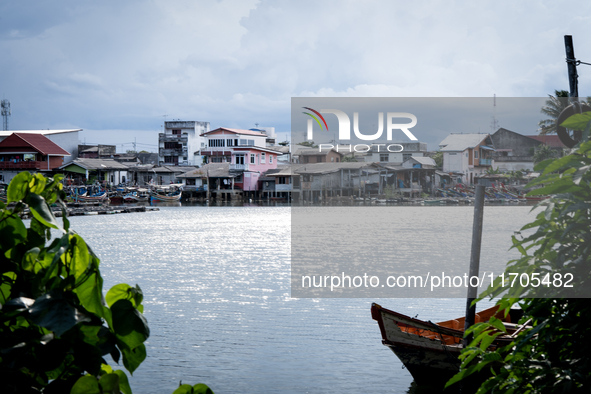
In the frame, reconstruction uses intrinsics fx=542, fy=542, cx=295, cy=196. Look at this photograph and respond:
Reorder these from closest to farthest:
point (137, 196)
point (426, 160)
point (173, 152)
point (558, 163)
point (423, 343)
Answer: point (558, 163)
point (423, 343)
point (426, 160)
point (137, 196)
point (173, 152)

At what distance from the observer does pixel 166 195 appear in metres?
62.6

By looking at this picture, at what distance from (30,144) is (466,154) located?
183ft

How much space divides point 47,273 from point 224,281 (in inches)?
656

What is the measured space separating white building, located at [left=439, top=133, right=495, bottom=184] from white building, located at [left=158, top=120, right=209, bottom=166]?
63245 millimetres

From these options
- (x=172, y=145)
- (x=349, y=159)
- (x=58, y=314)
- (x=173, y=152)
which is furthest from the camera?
(x=173, y=152)

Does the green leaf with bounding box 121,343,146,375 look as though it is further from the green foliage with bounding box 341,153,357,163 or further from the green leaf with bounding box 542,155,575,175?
the green foliage with bounding box 341,153,357,163

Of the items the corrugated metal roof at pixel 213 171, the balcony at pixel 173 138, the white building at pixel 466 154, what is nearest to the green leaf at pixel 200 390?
the white building at pixel 466 154

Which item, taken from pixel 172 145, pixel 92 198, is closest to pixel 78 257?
pixel 92 198

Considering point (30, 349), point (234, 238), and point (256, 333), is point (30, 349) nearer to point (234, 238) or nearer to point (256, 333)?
point (256, 333)

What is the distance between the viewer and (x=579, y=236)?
7.41 ft

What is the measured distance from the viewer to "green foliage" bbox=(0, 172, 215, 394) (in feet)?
4.05

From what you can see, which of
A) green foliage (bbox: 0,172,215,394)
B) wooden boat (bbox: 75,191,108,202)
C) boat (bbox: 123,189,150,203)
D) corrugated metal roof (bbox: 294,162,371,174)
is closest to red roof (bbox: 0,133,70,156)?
wooden boat (bbox: 75,191,108,202)

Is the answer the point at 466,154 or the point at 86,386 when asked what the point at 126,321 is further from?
the point at 466,154

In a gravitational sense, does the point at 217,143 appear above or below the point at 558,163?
above
